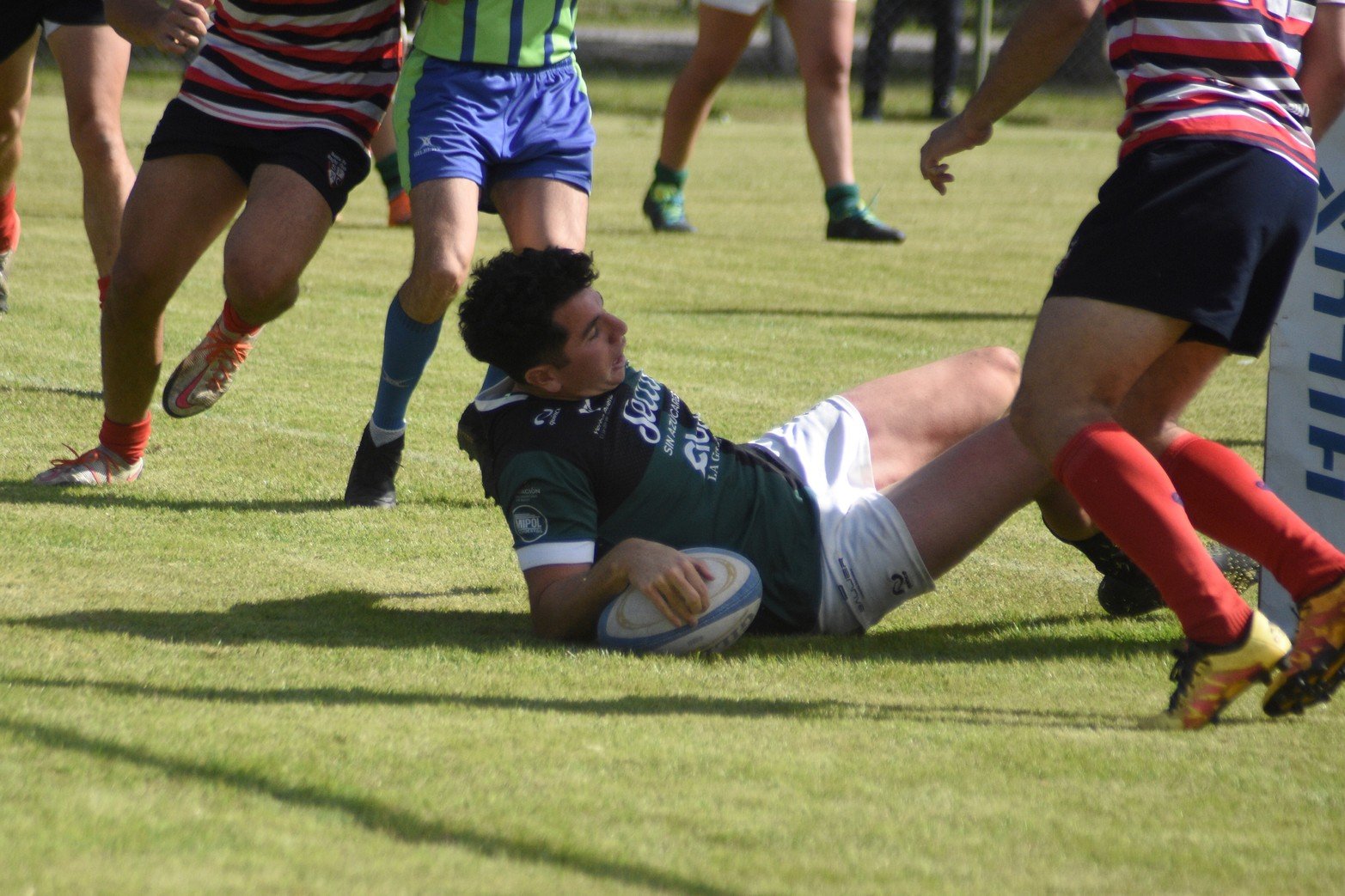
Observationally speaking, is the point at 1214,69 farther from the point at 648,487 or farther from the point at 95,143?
the point at 95,143

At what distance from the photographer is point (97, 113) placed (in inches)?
219

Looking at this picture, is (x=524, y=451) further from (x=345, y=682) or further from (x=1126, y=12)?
(x=1126, y=12)

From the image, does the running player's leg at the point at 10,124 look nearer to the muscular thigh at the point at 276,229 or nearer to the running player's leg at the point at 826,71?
the muscular thigh at the point at 276,229

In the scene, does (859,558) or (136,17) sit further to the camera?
(136,17)

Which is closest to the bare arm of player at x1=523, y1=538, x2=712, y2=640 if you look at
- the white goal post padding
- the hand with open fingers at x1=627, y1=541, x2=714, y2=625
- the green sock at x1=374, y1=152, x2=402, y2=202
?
the hand with open fingers at x1=627, y1=541, x2=714, y2=625

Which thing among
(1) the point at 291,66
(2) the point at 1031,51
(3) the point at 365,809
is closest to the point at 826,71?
(1) the point at 291,66

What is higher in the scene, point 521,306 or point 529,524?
point 521,306

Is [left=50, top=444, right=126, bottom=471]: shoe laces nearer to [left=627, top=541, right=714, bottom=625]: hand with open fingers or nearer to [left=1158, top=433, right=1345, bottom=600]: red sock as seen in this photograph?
[left=627, top=541, right=714, bottom=625]: hand with open fingers

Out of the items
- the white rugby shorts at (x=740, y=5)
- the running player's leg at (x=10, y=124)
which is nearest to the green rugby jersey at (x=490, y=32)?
the running player's leg at (x=10, y=124)

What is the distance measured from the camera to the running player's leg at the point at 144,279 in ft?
14.2

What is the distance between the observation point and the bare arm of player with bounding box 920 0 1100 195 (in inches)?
122

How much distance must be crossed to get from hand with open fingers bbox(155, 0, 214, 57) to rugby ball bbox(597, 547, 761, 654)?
72.3 inches

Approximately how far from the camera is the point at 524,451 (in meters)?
3.37

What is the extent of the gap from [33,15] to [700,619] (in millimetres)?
3601
